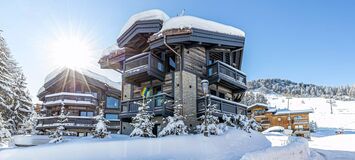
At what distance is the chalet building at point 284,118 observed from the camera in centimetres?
4256

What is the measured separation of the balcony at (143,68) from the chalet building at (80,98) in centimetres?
1037

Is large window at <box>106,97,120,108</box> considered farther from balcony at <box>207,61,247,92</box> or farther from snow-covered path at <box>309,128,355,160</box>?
snow-covered path at <box>309,128,355,160</box>

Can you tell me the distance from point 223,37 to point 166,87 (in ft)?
17.7

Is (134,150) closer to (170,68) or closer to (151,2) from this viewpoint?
(170,68)

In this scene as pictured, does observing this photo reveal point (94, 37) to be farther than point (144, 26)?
Yes

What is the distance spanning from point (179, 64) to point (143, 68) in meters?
2.40

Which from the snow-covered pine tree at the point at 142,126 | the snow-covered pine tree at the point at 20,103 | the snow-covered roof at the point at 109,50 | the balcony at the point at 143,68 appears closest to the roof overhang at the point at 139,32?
the balcony at the point at 143,68

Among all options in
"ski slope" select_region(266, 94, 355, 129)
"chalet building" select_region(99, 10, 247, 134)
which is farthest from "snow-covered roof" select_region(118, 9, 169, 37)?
"ski slope" select_region(266, 94, 355, 129)

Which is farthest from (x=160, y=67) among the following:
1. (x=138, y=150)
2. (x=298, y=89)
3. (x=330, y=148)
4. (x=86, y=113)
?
(x=298, y=89)

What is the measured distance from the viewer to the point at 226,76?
1788cm

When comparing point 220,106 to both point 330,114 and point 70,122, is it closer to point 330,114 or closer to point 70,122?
point 70,122

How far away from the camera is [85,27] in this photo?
19.9 meters

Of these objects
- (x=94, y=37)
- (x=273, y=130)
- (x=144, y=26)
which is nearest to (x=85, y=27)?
(x=94, y=37)

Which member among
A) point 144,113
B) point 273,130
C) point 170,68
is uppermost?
point 170,68
